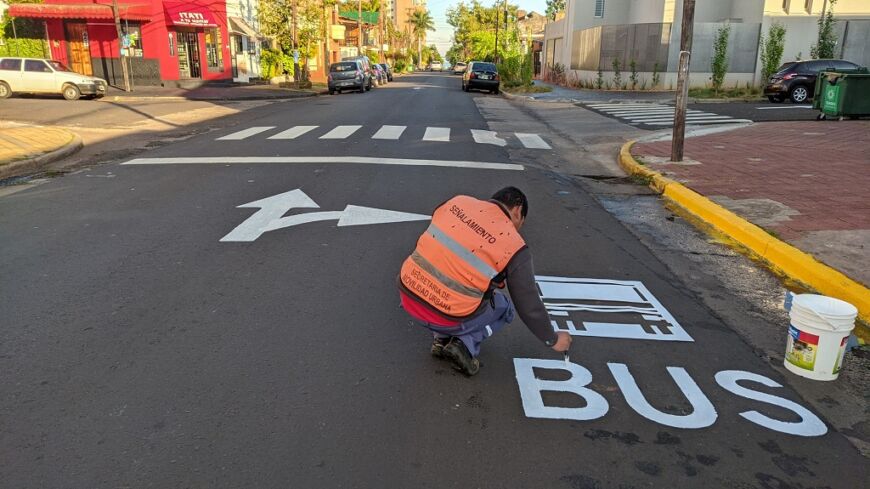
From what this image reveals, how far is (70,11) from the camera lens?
3238cm

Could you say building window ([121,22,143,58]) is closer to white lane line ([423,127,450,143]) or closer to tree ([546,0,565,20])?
white lane line ([423,127,450,143])

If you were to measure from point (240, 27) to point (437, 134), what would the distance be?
88.7 feet

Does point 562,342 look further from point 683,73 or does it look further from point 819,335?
point 683,73

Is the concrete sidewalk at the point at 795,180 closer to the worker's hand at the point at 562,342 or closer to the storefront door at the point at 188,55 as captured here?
the worker's hand at the point at 562,342

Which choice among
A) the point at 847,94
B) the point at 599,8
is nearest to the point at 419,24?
the point at 599,8

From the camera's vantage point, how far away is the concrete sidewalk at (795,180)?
6.45m

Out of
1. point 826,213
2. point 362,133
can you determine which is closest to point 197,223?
point 826,213

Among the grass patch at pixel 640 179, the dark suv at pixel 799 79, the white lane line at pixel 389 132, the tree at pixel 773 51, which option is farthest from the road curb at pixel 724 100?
the grass patch at pixel 640 179

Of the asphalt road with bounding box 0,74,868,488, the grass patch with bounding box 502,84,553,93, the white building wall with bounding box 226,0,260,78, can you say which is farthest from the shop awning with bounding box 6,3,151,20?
the asphalt road with bounding box 0,74,868,488

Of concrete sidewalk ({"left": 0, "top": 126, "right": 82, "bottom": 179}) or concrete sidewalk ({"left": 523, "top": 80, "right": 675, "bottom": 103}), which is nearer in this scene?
concrete sidewalk ({"left": 0, "top": 126, "right": 82, "bottom": 179})

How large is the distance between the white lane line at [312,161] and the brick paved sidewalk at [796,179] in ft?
9.74

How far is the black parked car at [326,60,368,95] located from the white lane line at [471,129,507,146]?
19423mm

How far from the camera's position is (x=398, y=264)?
19.2 feet

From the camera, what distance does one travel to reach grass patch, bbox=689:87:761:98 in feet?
92.0
